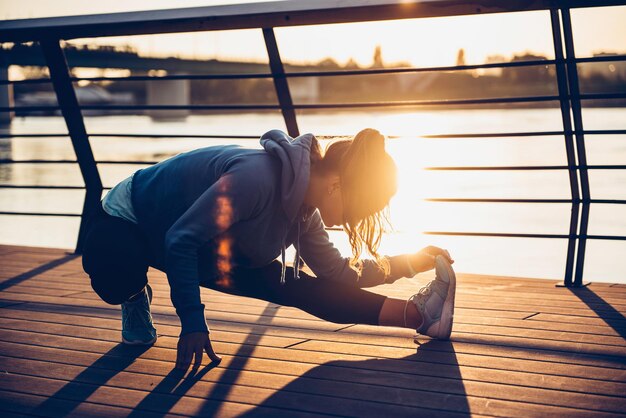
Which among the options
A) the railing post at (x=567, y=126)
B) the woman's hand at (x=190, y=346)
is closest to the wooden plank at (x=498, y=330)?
the woman's hand at (x=190, y=346)

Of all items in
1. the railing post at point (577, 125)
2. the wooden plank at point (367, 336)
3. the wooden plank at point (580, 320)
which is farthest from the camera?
the railing post at point (577, 125)

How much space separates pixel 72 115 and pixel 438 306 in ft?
7.16

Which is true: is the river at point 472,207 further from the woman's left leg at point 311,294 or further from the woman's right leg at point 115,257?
the woman's right leg at point 115,257

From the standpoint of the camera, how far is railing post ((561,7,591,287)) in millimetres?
3115

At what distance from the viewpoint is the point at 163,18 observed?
341 cm

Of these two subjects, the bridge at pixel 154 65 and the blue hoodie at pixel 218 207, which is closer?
the blue hoodie at pixel 218 207

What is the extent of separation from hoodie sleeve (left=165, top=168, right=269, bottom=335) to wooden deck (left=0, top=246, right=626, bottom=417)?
201mm

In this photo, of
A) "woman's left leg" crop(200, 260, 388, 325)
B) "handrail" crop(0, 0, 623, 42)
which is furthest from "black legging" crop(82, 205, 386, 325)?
"handrail" crop(0, 0, 623, 42)

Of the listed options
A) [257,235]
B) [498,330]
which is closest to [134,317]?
[257,235]

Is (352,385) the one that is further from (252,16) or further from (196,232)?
(252,16)

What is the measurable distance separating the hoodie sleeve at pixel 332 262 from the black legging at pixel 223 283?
105 millimetres

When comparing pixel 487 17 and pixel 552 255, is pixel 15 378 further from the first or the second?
pixel 552 255

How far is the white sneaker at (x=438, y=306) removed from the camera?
250cm

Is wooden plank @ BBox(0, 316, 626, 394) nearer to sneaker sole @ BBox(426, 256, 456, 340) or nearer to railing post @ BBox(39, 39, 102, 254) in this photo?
sneaker sole @ BBox(426, 256, 456, 340)
